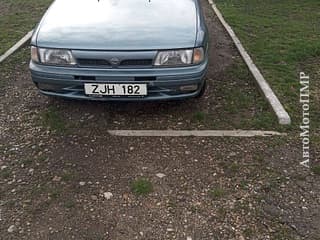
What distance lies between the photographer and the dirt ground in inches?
104

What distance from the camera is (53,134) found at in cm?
371

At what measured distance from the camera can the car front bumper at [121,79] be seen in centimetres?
351

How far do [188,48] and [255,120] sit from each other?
3.42 ft

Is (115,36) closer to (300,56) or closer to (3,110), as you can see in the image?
(3,110)

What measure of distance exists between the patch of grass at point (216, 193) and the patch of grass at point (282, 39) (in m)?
1.14

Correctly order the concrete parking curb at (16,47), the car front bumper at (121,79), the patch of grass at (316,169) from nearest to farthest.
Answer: the patch of grass at (316,169) → the car front bumper at (121,79) → the concrete parking curb at (16,47)

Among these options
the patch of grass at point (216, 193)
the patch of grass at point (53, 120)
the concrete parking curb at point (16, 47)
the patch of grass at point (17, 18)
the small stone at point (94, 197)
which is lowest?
the patch of grass at point (17, 18)

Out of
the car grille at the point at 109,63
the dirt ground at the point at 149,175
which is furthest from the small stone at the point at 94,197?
the car grille at the point at 109,63

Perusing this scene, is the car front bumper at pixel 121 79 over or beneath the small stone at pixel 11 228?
over

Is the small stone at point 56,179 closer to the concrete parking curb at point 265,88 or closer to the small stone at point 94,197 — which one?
the small stone at point 94,197

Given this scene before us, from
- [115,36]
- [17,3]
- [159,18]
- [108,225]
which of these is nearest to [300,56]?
[159,18]

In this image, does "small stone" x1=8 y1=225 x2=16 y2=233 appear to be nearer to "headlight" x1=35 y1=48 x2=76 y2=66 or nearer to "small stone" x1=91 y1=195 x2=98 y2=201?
"small stone" x1=91 y1=195 x2=98 y2=201

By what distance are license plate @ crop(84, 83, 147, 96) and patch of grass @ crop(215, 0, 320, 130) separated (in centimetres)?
123

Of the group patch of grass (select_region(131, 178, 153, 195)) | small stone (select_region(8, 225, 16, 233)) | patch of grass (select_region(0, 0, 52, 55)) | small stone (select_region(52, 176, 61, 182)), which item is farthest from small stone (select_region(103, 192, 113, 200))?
patch of grass (select_region(0, 0, 52, 55))
